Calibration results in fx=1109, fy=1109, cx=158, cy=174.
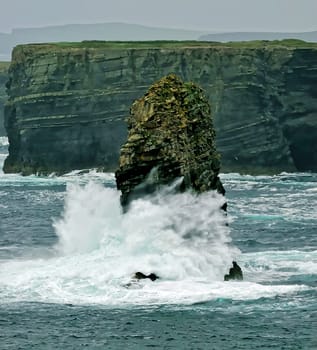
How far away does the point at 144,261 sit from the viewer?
7031cm

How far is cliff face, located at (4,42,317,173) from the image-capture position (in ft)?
570

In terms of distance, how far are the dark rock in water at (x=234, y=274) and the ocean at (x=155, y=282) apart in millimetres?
432

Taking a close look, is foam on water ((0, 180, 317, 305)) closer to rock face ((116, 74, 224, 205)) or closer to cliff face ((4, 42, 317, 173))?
rock face ((116, 74, 224, 205))

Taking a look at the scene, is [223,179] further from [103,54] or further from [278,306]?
[278,306]

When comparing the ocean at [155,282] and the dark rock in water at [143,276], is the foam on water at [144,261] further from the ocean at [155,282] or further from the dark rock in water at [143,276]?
the dark rock in water at [143,276]

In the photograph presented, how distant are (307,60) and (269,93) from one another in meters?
7.97

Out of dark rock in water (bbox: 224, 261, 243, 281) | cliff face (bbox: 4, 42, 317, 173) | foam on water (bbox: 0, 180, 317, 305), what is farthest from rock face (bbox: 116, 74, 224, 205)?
cliff face (bbox: 4, 42, 317, 173)

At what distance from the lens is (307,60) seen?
176 meters

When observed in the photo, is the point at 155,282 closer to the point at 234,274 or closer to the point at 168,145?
the point at 234,274

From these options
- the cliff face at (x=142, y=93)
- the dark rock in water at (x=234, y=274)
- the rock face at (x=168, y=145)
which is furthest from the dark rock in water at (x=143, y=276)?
the cliff face at (x=142, y=93)

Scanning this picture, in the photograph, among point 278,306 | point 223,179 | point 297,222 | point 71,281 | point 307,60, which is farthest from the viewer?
point 307,60

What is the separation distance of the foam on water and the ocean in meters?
0.07

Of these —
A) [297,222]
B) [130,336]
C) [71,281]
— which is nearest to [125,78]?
[297,222]

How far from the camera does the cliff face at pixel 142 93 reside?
570ft
